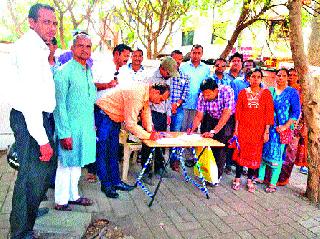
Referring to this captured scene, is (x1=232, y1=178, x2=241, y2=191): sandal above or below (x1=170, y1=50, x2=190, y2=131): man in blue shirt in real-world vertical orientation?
below

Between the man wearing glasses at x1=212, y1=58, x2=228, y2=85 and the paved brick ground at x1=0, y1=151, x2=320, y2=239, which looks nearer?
the paved brick ground at x1=0, y1=151, x2=320, y2=239

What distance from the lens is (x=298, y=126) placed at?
5559 millimetres

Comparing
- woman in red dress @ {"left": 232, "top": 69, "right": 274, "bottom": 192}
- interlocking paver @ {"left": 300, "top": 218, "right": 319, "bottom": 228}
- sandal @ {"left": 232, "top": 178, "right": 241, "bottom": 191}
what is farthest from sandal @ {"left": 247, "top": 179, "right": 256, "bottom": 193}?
interlocking paver @ {"left": 300, "top": 218, "right": 319, "bottom": 228}

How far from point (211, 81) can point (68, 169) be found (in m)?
2.30

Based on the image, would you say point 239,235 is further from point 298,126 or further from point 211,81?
point 298,126

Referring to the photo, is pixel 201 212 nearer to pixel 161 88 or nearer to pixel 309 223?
pixel 309 223

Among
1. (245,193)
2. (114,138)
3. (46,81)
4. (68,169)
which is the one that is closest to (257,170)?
(245,193)

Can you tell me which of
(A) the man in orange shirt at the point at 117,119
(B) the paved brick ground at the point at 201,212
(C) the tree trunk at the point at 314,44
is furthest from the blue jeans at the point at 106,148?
(C) the tree trunk at the point at 314,44

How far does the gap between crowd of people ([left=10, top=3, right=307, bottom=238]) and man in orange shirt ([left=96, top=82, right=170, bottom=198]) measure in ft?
0.04

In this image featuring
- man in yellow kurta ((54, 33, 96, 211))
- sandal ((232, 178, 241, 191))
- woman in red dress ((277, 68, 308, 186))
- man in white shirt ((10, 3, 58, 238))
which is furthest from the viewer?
woman in red dress ((277, 68, 308, 186))

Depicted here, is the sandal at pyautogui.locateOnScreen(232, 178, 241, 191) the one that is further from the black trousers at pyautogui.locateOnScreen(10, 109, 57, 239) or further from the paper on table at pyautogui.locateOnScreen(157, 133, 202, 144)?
the black trousers at pyautogui.locateOnScreen(10, 109, 57, 239)

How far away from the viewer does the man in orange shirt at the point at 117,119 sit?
4059 mm

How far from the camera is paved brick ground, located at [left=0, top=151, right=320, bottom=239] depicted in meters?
3.69

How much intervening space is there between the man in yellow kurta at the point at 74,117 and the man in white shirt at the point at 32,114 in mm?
435
